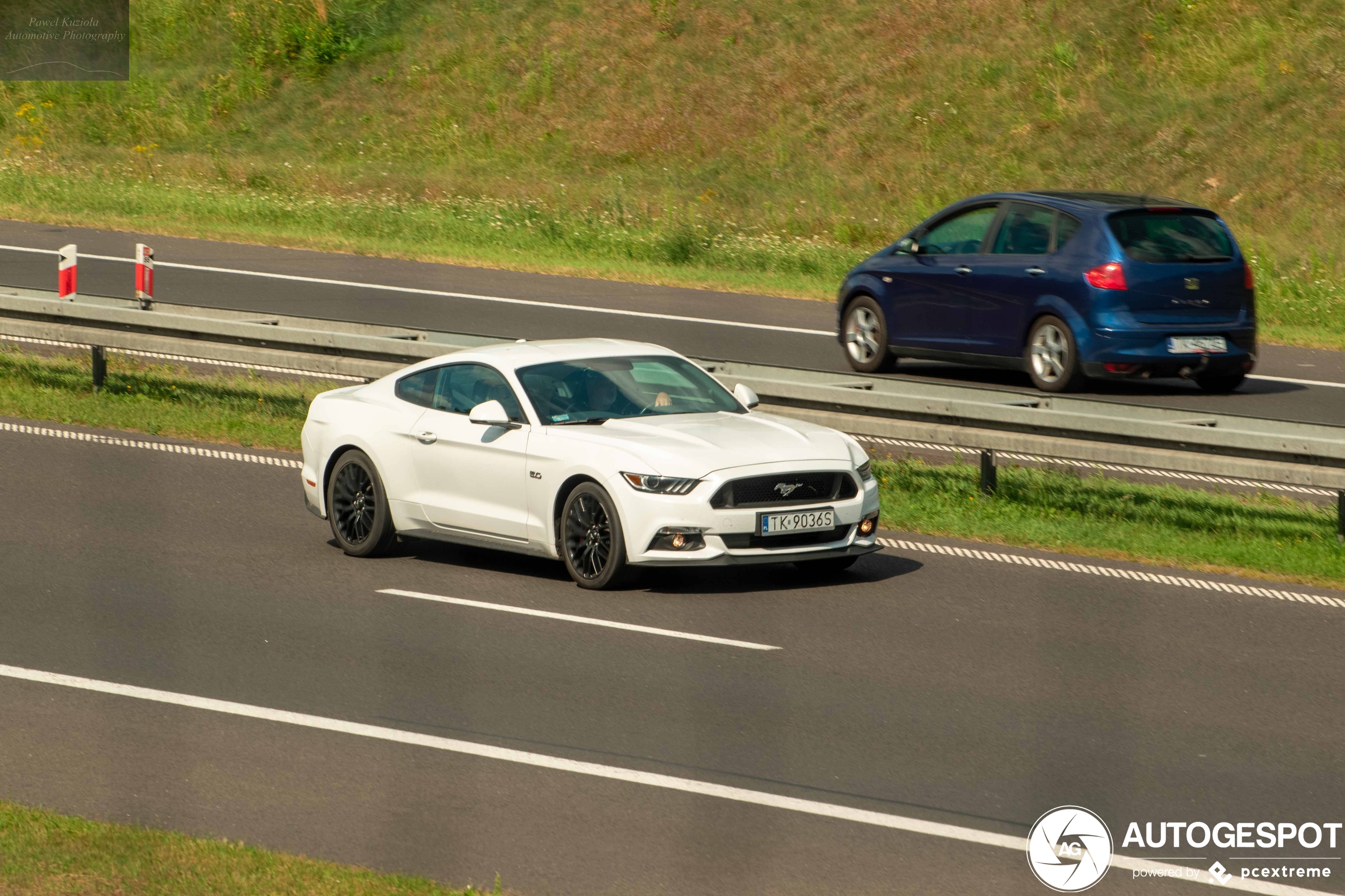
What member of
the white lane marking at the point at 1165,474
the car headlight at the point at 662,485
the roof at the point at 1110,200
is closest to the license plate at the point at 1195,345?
the roof at the point at 1110,200

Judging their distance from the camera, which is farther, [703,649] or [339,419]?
[339,419]

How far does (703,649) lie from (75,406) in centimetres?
913

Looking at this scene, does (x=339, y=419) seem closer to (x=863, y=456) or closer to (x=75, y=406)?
(x=863, y=456)

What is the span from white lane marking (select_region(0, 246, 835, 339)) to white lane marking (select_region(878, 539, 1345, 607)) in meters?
10.2

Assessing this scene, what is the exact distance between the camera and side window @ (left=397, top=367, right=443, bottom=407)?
11992 millimetres

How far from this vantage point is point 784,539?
1079 centimetres

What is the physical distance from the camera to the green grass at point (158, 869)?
19.2 ft

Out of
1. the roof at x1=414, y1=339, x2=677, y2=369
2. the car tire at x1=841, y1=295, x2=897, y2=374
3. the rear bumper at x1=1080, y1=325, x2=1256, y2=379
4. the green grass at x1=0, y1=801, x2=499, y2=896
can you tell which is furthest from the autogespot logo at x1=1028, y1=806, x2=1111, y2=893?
the car tire at x1=841, y1=295, x2=897, y2=374

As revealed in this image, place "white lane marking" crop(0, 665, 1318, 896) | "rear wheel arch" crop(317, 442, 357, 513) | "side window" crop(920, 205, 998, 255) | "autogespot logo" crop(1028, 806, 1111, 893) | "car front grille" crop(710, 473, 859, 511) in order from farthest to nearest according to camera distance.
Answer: "side window" crop(920, 205, 998, 255), "rear wheel arch" crop(317, 442, 357, 513), "car front grille" crop(710, 473, 859, 511), "white lane marking" crop(0, 665, 1318, 896), "autogespot logo" crop(1028, 806, 1111, 893)

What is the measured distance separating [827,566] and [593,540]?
1708 millimetres

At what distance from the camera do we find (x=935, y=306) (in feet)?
59.5

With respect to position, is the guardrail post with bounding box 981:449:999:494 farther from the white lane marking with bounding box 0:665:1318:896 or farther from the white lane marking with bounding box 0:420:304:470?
the white lane marking with bounding box 0:665:1318:896

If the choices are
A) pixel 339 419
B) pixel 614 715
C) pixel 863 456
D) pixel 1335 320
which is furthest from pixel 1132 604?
pixel 1335 320

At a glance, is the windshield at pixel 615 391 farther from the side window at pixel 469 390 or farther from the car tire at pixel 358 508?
the car tire at pixel 358 508
